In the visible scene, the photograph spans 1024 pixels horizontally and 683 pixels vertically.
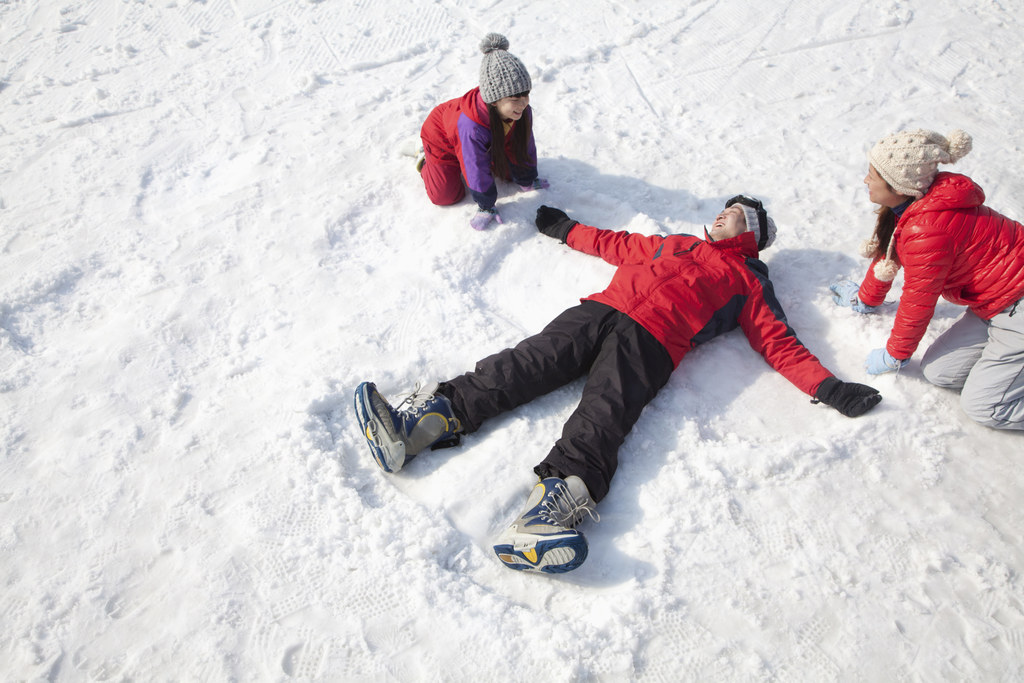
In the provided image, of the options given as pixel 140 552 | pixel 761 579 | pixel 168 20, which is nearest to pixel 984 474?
pixel 761 579

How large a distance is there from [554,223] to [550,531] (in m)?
1.90

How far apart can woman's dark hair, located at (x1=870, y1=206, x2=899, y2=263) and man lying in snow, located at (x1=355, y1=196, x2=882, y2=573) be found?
19.0 inches

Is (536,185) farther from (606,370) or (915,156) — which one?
(915,156)

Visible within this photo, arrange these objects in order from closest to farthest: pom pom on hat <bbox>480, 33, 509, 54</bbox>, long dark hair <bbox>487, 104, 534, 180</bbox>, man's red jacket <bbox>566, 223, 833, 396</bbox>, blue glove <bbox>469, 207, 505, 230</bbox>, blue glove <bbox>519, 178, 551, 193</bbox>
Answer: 1. man's red jacket <bbox>566, 223, 833, 396</bbox>
2. pom pom on hat <bbox>480, 33, 509, 54</bbox>
3. long dark hair <bbox>487, 104, 534, 180</bbox>
4. blue glove <bbox>469, 207, 505, 230</bbox>
5. blue glove <bbox>519, 178, 551, 193</bbox>

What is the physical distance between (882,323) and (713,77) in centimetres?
253

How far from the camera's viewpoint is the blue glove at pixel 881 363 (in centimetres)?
264

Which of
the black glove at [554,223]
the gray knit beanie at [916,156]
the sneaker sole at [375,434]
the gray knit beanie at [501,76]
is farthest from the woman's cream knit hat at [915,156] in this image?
the sneaker sole at [375,434]

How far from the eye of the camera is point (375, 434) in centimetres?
235

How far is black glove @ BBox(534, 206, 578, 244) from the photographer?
11.1 ft

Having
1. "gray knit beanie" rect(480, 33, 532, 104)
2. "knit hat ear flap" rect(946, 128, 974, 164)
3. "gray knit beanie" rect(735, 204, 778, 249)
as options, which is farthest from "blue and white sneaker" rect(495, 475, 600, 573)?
"gray knit beanie" rect(480, 33, 532, 104)

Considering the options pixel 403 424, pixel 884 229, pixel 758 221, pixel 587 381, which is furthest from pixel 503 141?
pixel 884 229

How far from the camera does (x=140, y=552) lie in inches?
84.7

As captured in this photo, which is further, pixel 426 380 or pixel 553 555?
pixel 426 380

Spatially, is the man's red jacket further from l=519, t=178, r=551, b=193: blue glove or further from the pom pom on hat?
the pom pom on hat
